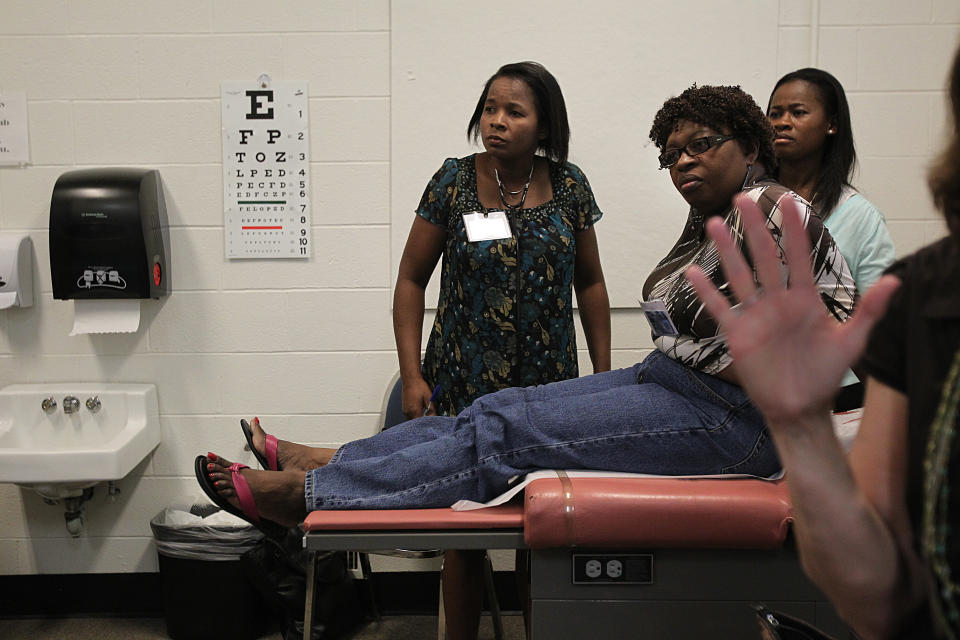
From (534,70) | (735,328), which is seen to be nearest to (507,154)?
(534,70)

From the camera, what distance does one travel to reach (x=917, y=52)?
8.68ft

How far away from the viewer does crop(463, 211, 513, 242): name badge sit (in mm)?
2014

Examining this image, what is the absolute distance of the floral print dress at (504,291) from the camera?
2.02 meters

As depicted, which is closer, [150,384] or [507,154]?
[507,154]

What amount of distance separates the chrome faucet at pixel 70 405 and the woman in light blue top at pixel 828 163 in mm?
2216

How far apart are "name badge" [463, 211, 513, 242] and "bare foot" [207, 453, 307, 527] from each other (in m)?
0.71

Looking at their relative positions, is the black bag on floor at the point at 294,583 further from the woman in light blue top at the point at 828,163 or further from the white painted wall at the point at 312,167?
the woman in light blue top at the point at 828,163

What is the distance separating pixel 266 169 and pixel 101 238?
1.77ft

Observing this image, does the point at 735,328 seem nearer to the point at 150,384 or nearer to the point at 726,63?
the point at 726,63

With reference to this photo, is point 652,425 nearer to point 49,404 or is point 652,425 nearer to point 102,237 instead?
point 102,237

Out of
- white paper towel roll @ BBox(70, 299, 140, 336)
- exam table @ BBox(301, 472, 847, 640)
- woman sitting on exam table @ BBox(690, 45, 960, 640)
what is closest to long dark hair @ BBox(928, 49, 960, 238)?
woman sitting on exam table @ BBox(690, 45, 960, 640)

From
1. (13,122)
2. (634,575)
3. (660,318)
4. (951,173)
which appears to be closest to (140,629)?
(13,122)

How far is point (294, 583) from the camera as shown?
8.26 feet

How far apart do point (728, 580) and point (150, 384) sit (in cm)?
199
